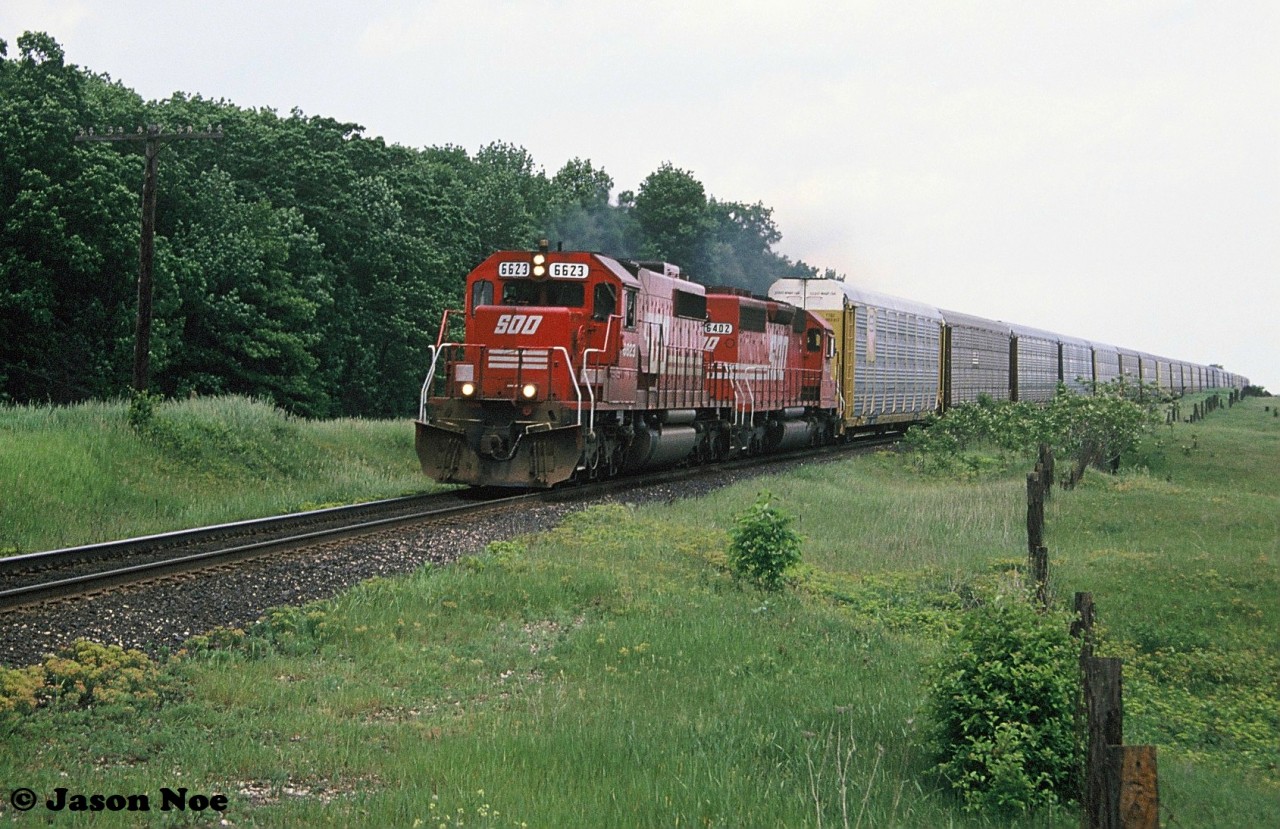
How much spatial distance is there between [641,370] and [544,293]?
2456 millimetres

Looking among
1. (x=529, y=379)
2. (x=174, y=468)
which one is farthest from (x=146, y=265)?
(x=529, y=379)

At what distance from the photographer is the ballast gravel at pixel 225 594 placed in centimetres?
936

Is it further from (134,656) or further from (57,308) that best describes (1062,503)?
(57,308)

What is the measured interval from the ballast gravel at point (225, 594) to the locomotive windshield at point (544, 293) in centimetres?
576

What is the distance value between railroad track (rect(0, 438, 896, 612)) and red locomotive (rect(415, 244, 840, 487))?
Result: 73cm

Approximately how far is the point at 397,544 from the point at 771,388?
16.2 meters

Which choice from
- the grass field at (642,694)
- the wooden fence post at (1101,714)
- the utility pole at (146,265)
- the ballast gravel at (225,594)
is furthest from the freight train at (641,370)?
the wooden fence post at (1101,714)

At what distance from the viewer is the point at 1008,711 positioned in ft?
23.7

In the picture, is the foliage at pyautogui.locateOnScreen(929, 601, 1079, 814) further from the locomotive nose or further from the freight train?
the locomotive nose

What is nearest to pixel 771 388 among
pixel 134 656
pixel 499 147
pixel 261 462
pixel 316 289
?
pixel 261 462

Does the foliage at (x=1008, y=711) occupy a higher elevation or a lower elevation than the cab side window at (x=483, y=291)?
lower

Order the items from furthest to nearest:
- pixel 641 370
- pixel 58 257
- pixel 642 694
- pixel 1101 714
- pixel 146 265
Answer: pixel 58 257
pixel 146 265
pixel 641 370
pixel 642 694
pixel 1101 714

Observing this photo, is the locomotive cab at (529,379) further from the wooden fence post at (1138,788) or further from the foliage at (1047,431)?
the wooden fence post at (1138,788)

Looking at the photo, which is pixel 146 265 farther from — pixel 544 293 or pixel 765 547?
pixel 765 547
